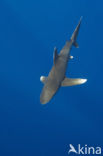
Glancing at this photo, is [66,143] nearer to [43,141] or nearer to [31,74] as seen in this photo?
[43,141]

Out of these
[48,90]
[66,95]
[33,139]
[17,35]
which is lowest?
[48,90]

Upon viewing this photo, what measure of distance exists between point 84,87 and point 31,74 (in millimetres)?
1889

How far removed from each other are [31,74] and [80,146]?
3.10m

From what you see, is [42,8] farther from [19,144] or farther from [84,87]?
[19,144]

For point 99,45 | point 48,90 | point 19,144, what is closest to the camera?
point 48,90

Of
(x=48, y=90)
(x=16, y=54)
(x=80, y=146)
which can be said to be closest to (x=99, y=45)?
(x=16, y=54)

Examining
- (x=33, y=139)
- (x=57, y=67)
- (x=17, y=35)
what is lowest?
(x=57, y=67)

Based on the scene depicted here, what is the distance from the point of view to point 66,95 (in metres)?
8.93

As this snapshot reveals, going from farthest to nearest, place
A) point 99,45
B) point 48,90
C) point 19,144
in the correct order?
1. point 19,144
2. point 99,45
3. point 48,90

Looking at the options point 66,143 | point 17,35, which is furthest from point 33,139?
point 17,35

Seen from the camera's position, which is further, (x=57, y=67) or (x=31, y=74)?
(x=31, y=74)

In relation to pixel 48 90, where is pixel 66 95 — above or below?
above

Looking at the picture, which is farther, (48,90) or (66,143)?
(66,143)

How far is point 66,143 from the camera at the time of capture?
9.15m
